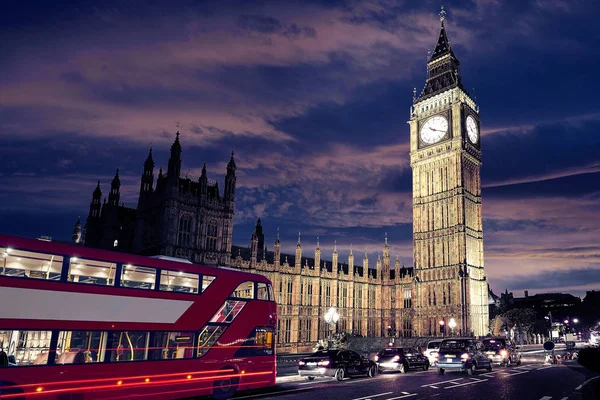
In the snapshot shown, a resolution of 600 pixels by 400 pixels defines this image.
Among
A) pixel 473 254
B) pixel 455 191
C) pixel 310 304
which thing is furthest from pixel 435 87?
pixel 310 304

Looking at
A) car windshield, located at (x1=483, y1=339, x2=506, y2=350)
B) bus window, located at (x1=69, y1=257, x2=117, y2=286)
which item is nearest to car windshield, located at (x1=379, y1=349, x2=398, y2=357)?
car windshield, located at (x1=483, y1=339, x2=506, y2=350)

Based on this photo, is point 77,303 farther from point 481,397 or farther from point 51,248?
point 481,397

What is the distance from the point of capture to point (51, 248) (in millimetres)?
12773

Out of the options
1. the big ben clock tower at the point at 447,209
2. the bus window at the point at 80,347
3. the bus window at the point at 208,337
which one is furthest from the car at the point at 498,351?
the big ben clock tower at the point at 447,209

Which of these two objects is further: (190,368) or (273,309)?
(273,309)

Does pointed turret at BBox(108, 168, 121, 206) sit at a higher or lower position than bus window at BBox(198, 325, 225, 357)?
higher

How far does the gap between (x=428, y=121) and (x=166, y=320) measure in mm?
71542

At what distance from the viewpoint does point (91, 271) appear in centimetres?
1341

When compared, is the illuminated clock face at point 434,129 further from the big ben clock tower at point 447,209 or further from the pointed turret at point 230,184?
the pointed turret at point 230,184

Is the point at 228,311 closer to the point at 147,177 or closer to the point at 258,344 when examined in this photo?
the point at 258,344

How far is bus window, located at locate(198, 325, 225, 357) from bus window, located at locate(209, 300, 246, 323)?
0.93 ft

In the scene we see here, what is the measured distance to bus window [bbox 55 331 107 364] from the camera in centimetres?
1234

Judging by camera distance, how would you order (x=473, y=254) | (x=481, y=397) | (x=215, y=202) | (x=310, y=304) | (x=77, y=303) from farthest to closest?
(x=473, y=254)
(x=310, y=304)
(x=215, y=202)
(x=481, y=397)
(x=77, y=303)

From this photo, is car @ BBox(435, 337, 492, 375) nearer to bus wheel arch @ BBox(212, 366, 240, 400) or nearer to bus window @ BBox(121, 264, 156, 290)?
bus wheel arch @ BBox(212, 366, 240, 400)
